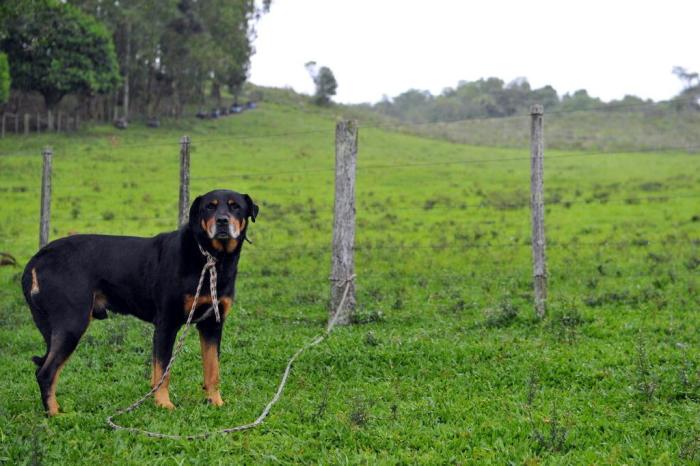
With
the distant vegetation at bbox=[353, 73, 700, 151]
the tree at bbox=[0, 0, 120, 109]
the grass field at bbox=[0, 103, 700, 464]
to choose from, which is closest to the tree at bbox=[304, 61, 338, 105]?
the distant vegetation at bbox=[353, 73, 700, 151]

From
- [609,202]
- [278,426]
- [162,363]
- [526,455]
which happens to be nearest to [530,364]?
[526,455]

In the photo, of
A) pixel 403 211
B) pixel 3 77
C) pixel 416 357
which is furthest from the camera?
pixel 3 77

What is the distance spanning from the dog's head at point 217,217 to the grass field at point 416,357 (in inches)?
57.9

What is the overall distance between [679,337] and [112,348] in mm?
6683

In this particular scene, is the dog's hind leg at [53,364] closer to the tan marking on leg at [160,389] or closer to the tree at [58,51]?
the tan marking on leg at [160,389]

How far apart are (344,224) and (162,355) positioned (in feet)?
13.2

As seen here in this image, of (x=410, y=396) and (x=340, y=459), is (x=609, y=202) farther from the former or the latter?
(x=340, y=459)

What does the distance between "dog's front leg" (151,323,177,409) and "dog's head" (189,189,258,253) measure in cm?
83

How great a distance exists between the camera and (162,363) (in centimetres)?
658

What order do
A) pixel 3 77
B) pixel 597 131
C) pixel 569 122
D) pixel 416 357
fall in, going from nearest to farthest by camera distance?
pixel 416 357
pixel 3 77
pixel 597 131
pixel 569 122

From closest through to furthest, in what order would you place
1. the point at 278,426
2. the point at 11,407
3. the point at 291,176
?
the point at 278,426
the point at 11,407
the point at 291,176

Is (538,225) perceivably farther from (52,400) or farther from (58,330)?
(52,400)

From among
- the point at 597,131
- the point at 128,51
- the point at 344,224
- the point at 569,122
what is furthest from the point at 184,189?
the point at 569,122

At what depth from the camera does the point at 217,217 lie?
20.5 ft
